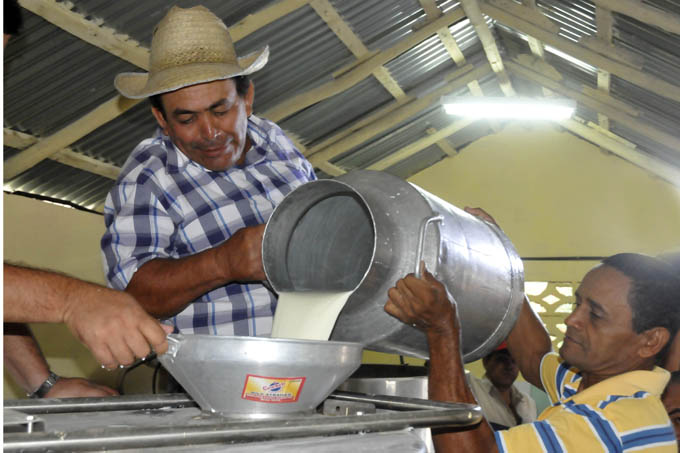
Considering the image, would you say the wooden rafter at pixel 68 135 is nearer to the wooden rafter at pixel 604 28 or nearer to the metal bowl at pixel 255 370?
the wooden rafter at pixel 604 28

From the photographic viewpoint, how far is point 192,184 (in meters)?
2.06

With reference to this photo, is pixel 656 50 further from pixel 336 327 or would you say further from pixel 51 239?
pixel 336 327

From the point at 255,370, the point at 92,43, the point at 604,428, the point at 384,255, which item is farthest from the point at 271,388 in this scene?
the point at 92,43

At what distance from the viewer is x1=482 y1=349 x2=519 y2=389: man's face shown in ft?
14.8

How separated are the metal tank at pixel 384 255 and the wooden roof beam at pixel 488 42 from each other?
502 cm

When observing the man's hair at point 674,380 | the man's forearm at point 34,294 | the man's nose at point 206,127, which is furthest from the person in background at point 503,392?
the man's forearm at point 34,294

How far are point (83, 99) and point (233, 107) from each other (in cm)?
319

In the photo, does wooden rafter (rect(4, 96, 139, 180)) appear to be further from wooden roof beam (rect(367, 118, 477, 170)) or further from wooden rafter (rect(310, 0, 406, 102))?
wooden roof beam (rect(367, 118, 477, 170))

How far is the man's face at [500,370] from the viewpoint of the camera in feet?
14.8

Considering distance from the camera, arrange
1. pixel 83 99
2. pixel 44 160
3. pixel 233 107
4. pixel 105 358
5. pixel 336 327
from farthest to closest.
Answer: pixel 44 160 < pixel 83 99 < pixel 233 107 < pixel 336 327 < pixel 105 358

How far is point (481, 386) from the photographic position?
4.16m

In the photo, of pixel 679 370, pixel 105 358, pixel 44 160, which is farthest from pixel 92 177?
pixel 105 358

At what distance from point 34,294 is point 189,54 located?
109 cm

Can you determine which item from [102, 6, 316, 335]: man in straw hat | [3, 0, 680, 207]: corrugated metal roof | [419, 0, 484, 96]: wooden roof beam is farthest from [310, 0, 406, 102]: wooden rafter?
[102, 6, 316, 335]: man in straw hat
